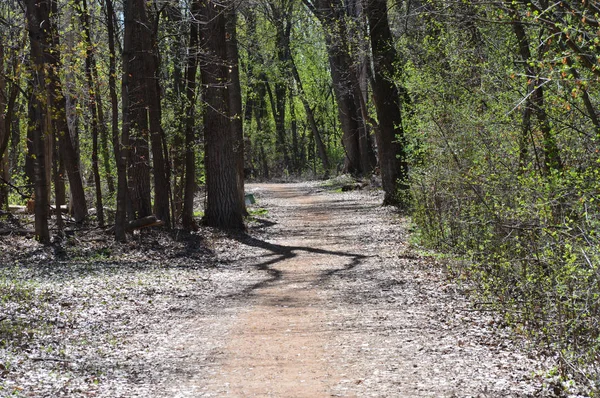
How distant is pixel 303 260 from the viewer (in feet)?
46.8

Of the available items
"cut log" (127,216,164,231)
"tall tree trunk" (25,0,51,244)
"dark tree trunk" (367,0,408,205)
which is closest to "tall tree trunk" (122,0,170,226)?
"cut log" (127,216,164,231)

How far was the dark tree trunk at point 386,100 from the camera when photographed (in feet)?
64.9

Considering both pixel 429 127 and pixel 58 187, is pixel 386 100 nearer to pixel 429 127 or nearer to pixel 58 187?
pixel 429 127

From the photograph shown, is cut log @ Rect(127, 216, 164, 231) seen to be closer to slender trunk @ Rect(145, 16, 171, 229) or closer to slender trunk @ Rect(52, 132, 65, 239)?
slender trunk @ Rect(145, 16, 171, 229)

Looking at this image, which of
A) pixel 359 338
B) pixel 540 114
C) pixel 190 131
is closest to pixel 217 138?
pixel 190 131

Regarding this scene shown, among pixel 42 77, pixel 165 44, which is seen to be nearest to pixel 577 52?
pixel 42 77

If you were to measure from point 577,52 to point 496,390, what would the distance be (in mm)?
3625

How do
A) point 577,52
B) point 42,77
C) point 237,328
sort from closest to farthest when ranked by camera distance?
point 577,52 < point 237,328 < point 42,77

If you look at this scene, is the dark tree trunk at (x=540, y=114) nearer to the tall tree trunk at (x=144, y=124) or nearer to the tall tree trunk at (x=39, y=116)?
the tall tree trunk at (x=39, y=116)

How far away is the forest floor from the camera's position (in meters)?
6.50

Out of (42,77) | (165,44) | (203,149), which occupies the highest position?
(165,44)

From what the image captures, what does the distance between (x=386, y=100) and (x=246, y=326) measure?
43.1 feet

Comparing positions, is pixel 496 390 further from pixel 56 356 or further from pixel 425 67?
pixel 425 67

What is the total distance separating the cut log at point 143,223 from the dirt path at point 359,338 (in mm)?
3484
